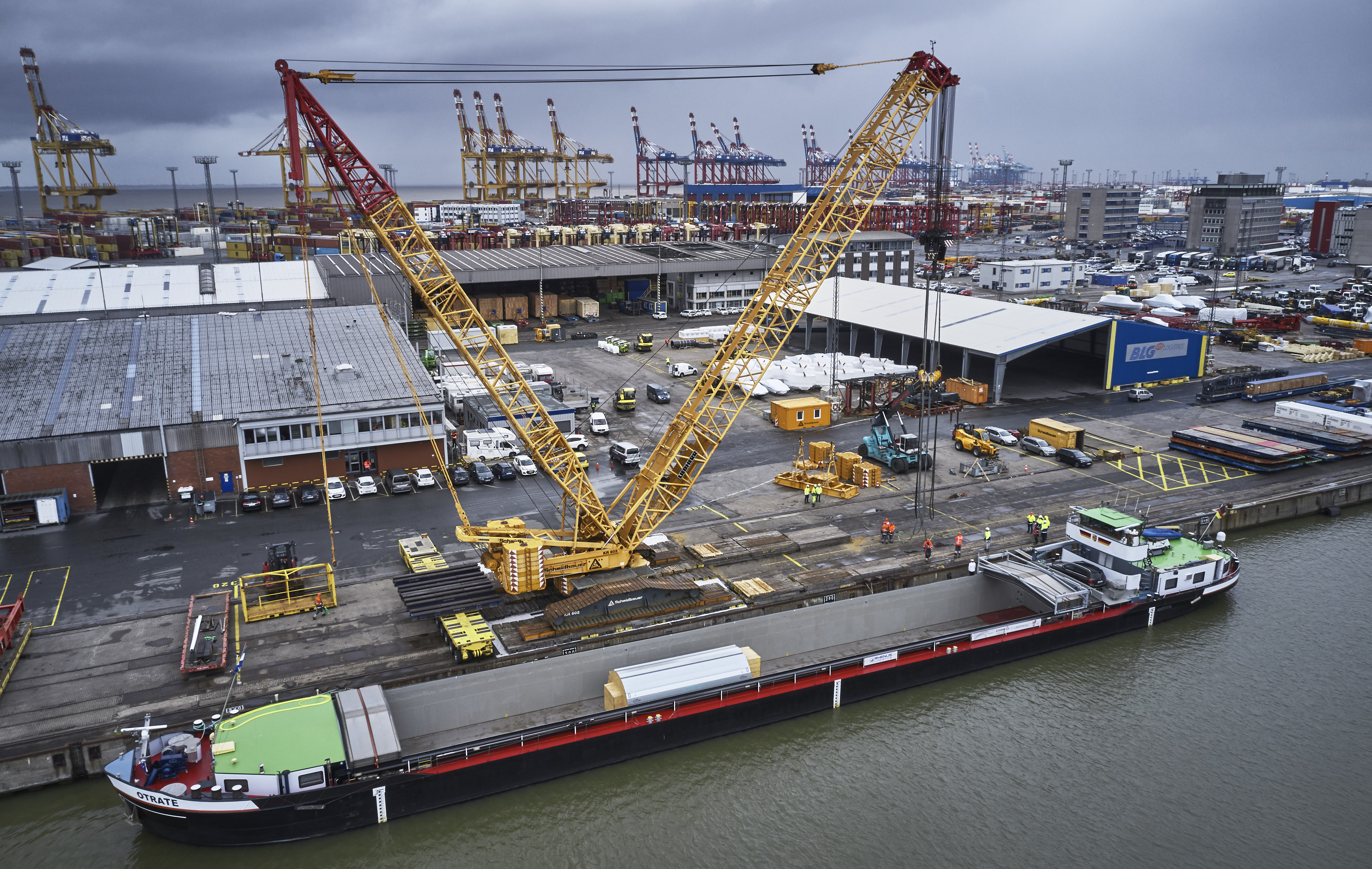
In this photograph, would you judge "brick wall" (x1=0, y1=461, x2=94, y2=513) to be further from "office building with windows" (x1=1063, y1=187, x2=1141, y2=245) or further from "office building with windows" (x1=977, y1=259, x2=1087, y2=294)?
"office building with windows" (x1=1063, y1=187, x2=1141, y2=245)

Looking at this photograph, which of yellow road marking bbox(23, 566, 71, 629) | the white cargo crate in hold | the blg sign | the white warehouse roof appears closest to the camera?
the white cargo crate in hold

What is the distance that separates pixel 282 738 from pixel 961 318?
52.8 meters

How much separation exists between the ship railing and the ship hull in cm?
20

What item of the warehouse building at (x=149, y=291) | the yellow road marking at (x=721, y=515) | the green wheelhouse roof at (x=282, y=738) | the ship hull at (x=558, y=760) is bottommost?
the ship hull at (x=558, y=760)

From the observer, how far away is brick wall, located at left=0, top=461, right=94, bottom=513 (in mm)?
37125

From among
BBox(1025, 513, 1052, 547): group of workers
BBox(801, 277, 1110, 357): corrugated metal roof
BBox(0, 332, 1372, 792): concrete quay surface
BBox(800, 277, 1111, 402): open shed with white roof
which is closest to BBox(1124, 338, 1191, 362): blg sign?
BBox(800, 277, 1111, 402): open shed with white roof

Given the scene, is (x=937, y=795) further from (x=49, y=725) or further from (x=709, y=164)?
(x=709, y=164)

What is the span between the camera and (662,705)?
23.1m

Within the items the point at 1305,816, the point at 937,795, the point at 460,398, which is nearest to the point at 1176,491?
the point at 1305,816

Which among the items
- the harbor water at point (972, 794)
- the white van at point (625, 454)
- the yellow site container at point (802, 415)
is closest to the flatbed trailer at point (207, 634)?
the harbor water at point (972, 794)

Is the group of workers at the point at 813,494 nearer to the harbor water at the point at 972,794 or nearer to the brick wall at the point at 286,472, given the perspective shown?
the harbor water at the point at 972,794

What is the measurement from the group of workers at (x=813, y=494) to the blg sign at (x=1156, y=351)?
30.4 m

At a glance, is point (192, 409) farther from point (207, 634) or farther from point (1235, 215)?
point (1235, 215)

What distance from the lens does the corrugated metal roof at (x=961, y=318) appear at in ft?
184
